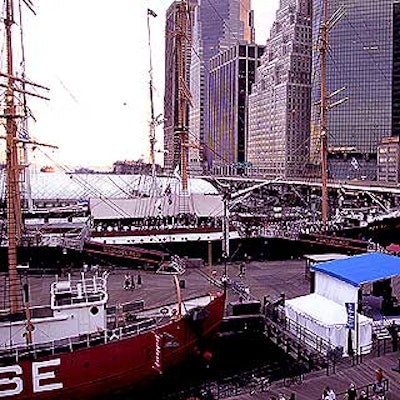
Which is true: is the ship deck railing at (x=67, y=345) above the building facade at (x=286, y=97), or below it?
below

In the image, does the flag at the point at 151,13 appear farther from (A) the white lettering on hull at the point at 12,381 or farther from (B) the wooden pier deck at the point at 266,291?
(A) the white lettering on hull at the point at 12,381

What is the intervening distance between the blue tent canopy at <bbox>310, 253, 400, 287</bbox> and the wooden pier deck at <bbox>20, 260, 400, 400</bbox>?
10.7 feet

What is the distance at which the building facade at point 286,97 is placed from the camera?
168875 millimetres


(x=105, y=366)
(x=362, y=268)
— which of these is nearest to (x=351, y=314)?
(x=362, y=268)

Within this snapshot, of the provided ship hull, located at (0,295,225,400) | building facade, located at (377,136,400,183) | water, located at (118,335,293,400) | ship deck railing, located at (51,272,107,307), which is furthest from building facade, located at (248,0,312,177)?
ship deck railing, located at (51,272,107,307)

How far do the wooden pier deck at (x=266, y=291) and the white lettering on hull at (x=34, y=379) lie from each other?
6055 mm

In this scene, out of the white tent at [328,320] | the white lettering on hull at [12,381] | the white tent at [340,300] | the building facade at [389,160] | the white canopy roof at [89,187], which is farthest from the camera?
the building facade at [389,160]

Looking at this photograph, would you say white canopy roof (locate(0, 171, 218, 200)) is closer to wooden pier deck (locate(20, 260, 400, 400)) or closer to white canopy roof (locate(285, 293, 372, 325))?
wooden pier deck (locate(20, 260, 400, 400))

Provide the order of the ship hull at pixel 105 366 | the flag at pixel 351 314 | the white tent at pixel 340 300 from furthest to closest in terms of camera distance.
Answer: the white tent at pixel 340 300 < the flag at pixel 351 314 < the ship hull at pixel 105 366

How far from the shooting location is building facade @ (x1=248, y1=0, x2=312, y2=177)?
168875 millimetres

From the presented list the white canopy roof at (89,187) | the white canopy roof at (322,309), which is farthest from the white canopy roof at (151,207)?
the white canopy roof at (89,187)

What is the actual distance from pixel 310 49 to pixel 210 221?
440 feet

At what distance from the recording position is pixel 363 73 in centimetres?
16188

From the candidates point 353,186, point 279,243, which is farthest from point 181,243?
point 353,186
